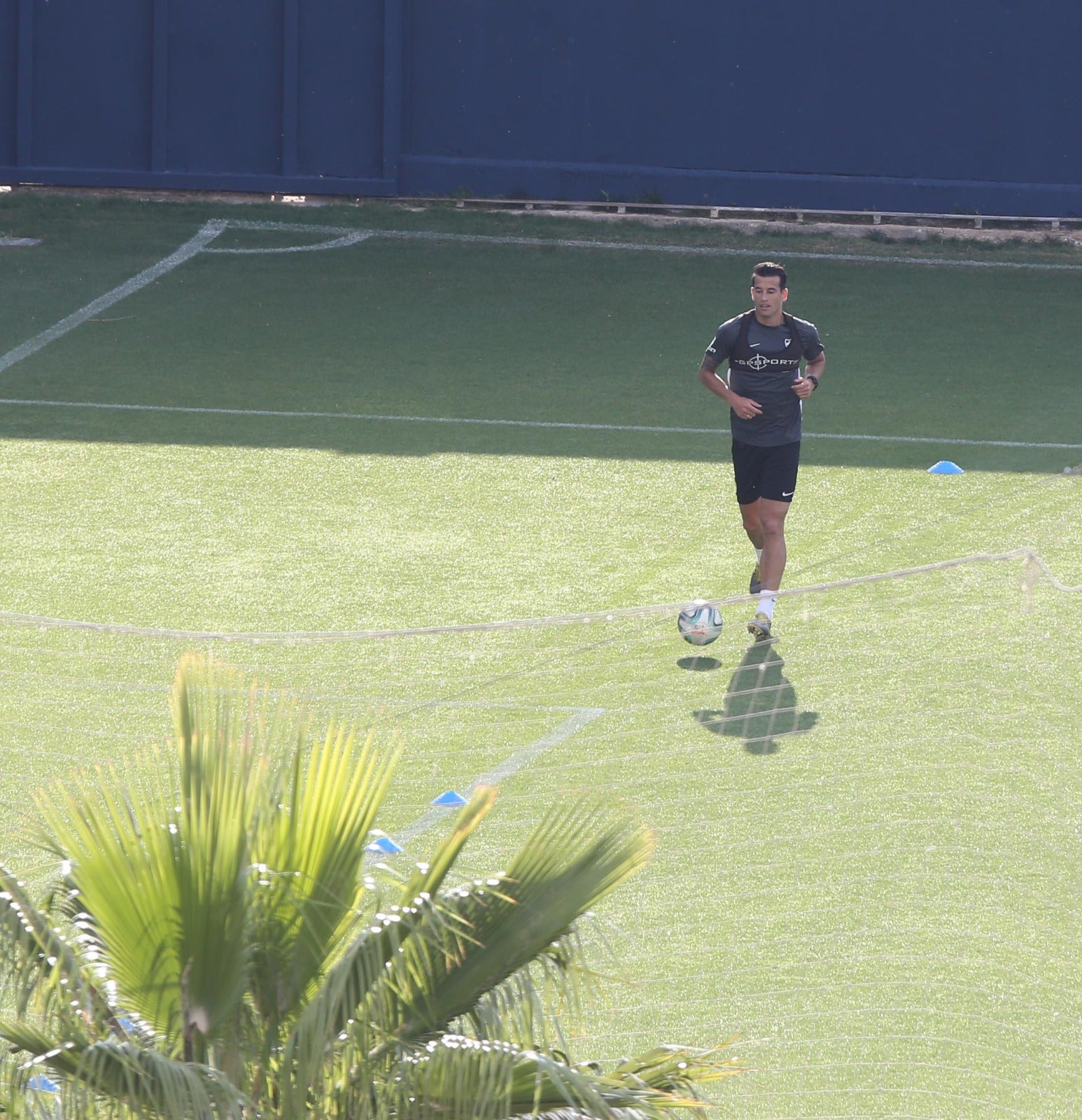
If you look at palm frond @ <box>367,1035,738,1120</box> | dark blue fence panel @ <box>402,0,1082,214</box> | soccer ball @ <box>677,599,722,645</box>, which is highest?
dark blue fence panel @ <box>402,0,1082,214</box>

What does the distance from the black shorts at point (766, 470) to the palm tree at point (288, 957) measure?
5.72m

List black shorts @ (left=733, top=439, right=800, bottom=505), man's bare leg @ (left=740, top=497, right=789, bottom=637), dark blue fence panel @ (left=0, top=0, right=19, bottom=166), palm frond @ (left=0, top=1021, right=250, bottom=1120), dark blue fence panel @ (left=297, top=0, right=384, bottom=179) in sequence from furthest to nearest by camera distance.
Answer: dark blue fence panel @ (left=0, top=0, right=19, bottom=166), dark blue fence panel @ (left=297, top=0, right=384, bottom=179), black shorts @ (left=733, top=439, right=800, bottom=505), man's bare leg @ (left=740, top=497, right=789, bottom=637), palm frond @ (left=0, top=1021, right=250, bottom=1120)

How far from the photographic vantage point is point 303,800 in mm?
4152

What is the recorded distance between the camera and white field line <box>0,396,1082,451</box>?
13727 mm

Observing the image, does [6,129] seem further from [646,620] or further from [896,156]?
[646,620]

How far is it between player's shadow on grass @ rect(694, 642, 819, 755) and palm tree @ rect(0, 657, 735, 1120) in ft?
13.8

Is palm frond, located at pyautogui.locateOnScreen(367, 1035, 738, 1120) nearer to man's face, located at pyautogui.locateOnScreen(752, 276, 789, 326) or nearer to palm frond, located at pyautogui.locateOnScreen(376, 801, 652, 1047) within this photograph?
palm frond, located at pyautogui.locateOnScreen(376, 801, 652, 1047)

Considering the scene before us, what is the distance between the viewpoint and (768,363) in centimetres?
970

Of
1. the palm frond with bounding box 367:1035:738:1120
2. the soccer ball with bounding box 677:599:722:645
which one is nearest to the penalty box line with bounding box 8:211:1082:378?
the soccer ball with bounding box 677:599:722:645

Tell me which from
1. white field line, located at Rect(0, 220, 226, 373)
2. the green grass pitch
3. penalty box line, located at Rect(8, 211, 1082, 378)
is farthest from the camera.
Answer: penalty box line, located at Rect(8, 211, 1082, 378)

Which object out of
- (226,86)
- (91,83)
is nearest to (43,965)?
(226,86)

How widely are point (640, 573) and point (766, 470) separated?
4.45 feet

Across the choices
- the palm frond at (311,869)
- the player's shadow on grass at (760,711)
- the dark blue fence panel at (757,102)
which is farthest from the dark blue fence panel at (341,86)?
the palm frond at (311,869)

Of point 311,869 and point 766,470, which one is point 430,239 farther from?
point 311,869
